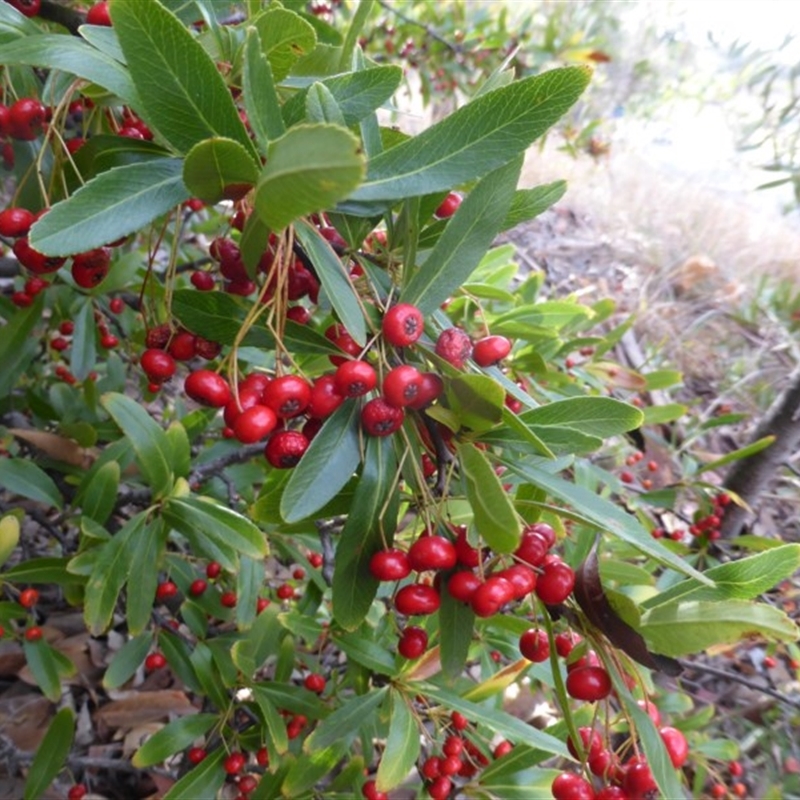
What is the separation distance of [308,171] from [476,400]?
1.14 feet

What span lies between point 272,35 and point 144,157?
0.24 m

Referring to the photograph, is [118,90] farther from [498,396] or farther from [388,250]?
[498,396]

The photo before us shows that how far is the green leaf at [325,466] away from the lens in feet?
2.64

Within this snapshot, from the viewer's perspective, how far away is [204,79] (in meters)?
0.70

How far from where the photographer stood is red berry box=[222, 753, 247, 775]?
1555 mm

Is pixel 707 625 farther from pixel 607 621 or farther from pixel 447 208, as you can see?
pixel 447 208

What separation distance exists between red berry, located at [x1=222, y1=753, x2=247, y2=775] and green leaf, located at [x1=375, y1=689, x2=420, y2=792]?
1.49ft

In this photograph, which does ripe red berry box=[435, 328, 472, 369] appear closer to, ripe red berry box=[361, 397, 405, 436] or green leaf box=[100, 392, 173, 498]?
ripe red berry box=[361, 397, 405, 436]

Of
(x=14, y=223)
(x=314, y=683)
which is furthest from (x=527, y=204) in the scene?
(x=314, y=683)

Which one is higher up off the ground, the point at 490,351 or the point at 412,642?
the point at 490,351

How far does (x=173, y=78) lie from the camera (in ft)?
2.28

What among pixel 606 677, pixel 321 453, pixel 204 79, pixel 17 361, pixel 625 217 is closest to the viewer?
pixel 204 79

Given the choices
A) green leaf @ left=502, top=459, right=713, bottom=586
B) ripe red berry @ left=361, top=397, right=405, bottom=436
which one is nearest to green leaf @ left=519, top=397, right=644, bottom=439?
green leaf @ left=502, top=459, right=713, bottom=586

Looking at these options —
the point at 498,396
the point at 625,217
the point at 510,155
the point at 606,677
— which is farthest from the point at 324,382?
the point at 625,217
